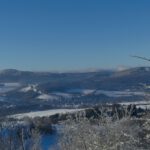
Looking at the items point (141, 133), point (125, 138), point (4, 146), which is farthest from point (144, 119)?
point (4, 146)

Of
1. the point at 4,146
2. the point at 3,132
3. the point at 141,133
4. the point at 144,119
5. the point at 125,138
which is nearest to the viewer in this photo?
the point at 144,119

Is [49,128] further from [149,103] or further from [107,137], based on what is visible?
[149,103]

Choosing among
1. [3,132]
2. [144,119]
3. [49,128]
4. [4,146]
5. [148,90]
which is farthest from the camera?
[49,128]

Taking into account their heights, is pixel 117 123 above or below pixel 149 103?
below

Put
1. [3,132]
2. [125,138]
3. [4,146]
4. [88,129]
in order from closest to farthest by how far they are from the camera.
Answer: [125,138] → [88,129] → [4,146] → [3,132]

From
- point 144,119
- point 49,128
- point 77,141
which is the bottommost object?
point 49,128

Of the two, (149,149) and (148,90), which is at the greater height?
(148,90)

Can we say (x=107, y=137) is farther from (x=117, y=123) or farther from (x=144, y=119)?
(x=144, y=119)

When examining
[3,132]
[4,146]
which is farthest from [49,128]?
[4,146]

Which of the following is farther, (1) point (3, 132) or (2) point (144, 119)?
(1) point (3, 132)
